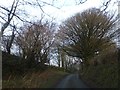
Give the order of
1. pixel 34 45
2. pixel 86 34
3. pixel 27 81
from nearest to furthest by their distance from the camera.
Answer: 1. pixel 27 81
2. pixel 34 45
3. pixel 86 34

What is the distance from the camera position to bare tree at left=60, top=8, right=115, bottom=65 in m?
56.6

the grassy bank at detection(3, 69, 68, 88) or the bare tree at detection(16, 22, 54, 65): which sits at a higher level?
the bare tree at detection(16, 22, 54, 65)

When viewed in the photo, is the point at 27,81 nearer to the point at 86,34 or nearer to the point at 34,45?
the point at 34,45

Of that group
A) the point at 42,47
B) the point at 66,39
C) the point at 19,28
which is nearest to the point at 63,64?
the point at 66,39

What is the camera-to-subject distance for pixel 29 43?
3725cm

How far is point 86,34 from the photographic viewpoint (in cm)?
5853

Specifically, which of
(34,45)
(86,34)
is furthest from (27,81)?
(86,34)

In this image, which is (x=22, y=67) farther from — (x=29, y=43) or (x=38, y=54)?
(x=38, y=54)

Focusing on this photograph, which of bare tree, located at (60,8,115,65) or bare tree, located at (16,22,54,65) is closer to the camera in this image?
bare tree, located at (16,22,54,65)

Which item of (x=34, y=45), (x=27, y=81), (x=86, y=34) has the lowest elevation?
(x=27, y=81)

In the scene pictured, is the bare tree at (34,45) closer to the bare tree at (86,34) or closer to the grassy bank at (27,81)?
the grassy bank at (27,81)

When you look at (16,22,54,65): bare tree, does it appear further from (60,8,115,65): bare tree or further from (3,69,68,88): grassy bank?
(60,8,115,65): bare tree

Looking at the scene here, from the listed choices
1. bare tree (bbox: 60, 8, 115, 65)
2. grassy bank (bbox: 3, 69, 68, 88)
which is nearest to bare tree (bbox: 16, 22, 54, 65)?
grassy bank (bbox: 3, 69, 68, 88)

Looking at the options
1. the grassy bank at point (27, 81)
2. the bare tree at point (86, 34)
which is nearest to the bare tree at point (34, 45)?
the grassy bank at point (27, 81)
